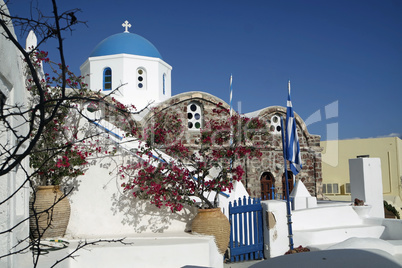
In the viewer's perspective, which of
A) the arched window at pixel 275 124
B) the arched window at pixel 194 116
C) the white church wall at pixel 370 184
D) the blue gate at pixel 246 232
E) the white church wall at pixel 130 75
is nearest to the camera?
the blue gate at pixel 246 232

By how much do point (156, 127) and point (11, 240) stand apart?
343 cm

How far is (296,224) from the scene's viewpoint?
8281 mm

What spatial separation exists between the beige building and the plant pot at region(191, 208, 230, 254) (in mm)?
17430

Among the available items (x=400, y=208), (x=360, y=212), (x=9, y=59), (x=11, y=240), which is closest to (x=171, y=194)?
(x=11, y=240)

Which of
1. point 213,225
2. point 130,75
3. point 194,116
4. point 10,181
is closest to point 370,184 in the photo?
point 213,225

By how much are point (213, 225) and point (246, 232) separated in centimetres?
150

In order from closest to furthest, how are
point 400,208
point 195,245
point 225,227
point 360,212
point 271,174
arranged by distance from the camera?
1. point 195,245
2. point 225,227
3. point 360,212
4. point 271,174
5. point 400,208

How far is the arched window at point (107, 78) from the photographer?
54.0 feet

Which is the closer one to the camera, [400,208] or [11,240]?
[11,240]

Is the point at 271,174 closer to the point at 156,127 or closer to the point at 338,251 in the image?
the point at 156,127

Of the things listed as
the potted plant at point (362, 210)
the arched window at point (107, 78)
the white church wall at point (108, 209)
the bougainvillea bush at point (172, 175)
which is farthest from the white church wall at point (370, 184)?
the arched window at point (107, 78)

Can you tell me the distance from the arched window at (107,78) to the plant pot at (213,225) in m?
11.6

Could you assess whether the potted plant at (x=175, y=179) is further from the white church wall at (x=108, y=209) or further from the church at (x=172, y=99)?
the church at (x=172, y=99)

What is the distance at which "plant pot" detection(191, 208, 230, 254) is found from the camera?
5.96m
